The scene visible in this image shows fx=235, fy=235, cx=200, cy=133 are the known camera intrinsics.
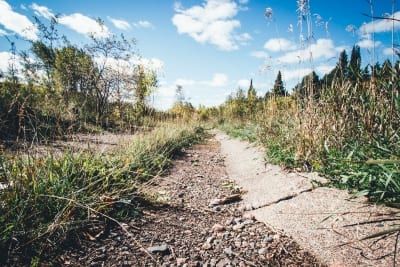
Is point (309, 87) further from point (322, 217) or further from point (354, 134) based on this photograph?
point (322, 217)

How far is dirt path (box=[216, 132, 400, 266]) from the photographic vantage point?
1.14 metres

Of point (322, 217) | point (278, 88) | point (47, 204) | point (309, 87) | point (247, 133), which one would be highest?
point (278, 88)

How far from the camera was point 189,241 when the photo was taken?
1476mm

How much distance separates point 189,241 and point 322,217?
0.89m

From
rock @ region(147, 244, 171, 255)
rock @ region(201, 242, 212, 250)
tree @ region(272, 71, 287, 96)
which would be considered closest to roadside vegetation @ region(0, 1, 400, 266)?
rock @ region(147, 244, 171, 255)

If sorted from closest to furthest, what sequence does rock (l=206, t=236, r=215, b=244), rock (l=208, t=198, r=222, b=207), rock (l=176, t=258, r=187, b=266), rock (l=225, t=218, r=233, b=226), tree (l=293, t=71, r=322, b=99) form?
rock (l=176, t=258, r=187, b=266)
rock (l=206, t=236, r=215, b=244)
rock (l=225, t=218, r=233, b=226)
rock (l=208, t=198, r=222, b=207)
tree (l=293, t=71, r=322, b=99)

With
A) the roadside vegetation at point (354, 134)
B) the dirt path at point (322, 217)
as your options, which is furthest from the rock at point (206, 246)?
the roadside vegetation at point (354, 134)

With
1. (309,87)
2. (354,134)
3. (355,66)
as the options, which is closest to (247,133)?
(309,87)

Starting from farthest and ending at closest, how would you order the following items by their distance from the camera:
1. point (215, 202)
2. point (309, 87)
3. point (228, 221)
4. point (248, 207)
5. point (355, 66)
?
point (309, 87)
point (355, 66)
point (215, 202)
point (248, 207)
point (228, 221)

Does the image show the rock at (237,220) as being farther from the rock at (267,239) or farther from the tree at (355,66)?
the tree at (355,66)

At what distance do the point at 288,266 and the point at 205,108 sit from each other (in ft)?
70.5

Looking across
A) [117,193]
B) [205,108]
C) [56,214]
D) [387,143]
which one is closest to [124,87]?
[117,193]

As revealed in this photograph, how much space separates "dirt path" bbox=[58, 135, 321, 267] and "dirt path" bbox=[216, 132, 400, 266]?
3.6 inches

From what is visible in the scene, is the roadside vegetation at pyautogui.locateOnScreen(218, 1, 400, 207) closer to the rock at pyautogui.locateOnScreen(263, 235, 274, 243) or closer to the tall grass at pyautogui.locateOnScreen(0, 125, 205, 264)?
the rock at pyautogui.locateOnScreen(263, 235, 274, 243)
